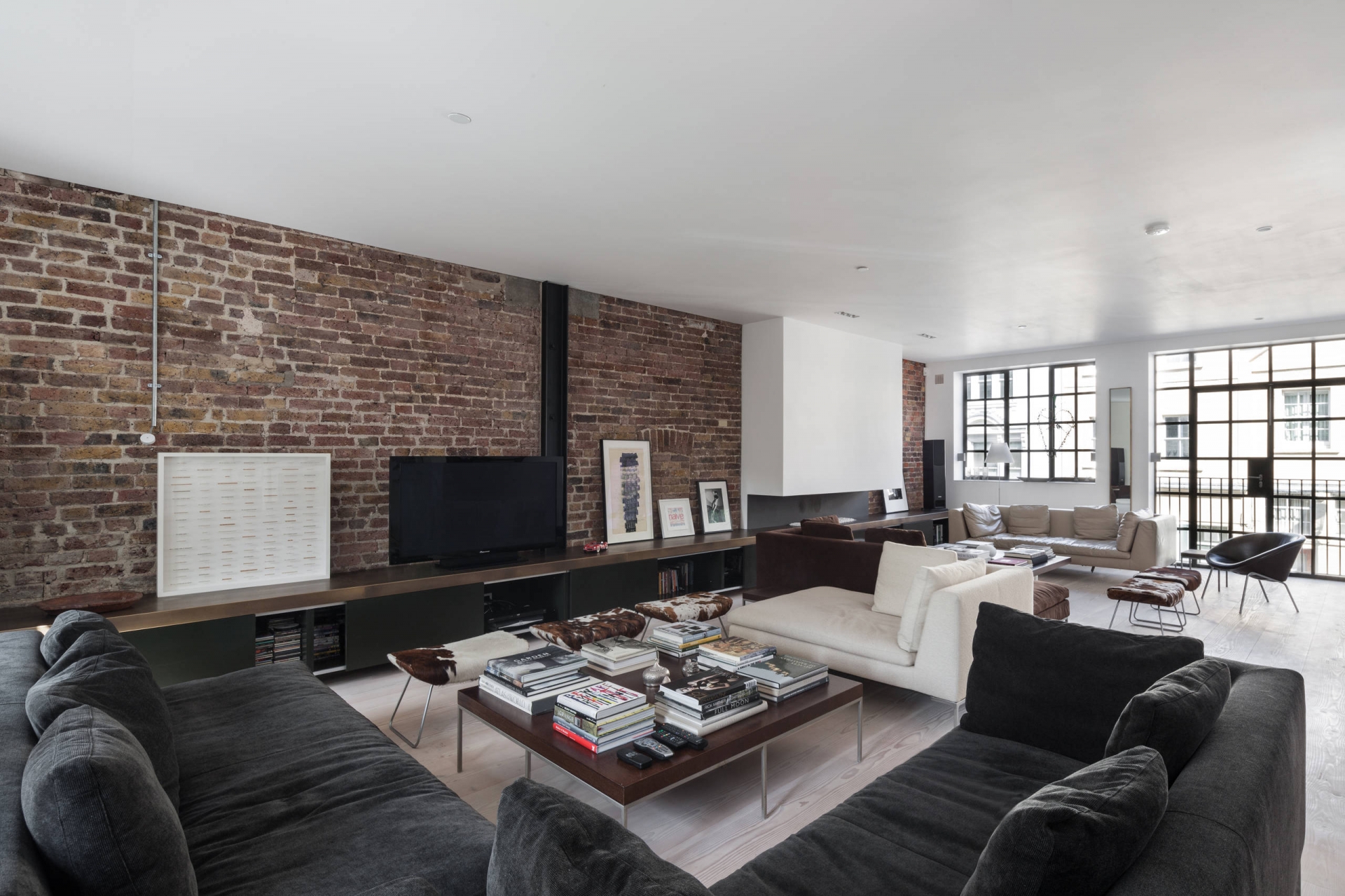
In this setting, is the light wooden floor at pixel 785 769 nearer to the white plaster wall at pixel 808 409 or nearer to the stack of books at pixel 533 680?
the stack of books at pixel 533 680

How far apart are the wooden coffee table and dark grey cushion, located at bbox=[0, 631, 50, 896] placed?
4.29ft

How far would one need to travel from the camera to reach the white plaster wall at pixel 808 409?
6730 millimetres

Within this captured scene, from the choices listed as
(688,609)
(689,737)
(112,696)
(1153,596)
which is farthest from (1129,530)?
(112,696)

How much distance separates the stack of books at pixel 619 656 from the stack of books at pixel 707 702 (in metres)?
0.37

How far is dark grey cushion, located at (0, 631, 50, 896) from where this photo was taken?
3.28 ft

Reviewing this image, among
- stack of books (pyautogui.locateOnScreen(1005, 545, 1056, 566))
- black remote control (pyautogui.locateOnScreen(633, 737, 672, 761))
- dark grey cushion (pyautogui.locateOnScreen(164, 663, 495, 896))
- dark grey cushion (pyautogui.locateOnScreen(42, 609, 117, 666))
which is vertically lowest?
black remote control (pyautogui.locateOnScreen(633, 737, 672, 761))

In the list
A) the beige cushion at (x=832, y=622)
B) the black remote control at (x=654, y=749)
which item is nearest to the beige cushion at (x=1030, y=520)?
the beige cushion at (x=832, y=622)

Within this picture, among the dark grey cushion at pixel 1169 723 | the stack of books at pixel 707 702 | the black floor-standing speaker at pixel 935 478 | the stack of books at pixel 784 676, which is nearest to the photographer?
the dark grey cushion at pixel 1169 723

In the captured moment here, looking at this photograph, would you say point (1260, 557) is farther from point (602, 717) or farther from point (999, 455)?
point (602, 717)

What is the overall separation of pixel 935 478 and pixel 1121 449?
224 centimetres

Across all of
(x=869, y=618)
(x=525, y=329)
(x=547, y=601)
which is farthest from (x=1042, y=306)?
(x=547, y=601)

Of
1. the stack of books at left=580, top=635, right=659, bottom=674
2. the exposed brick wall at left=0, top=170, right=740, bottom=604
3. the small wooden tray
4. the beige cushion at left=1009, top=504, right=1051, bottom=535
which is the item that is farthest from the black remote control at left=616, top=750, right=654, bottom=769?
the beige cushion at left=1009, top=504, right=1051, bottom=535

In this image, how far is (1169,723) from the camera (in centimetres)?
138

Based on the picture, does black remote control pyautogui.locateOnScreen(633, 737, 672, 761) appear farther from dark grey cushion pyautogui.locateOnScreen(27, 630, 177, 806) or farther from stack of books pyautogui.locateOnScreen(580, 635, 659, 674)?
dark grey cushion pyautogui.locateOnScreen(27, 630, 177, 806)
